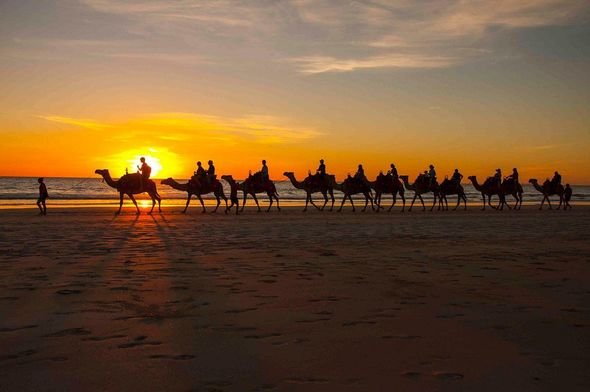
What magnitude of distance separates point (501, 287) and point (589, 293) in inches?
39.6

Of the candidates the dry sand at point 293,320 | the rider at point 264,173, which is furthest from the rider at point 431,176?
the dry sand at point 293,320

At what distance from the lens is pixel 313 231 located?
61.1 feet

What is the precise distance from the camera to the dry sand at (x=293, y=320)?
14.4ft

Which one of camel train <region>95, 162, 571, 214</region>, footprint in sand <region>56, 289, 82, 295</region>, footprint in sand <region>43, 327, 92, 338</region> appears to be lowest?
footprint in sand <region>43, 327, 92, 338</region>

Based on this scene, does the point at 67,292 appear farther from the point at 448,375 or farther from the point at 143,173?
the point at 143,173

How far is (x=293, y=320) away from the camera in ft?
20.3

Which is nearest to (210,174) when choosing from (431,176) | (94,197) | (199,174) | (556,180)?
(199,174)

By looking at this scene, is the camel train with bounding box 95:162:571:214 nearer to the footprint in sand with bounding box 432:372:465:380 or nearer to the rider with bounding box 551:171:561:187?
the rider with bounding box 551:171:561:187

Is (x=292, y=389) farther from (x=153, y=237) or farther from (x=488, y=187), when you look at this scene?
(x=488, y=187)

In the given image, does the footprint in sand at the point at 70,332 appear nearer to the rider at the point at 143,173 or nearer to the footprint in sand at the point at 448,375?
the footprint in sand at the point at 448,375

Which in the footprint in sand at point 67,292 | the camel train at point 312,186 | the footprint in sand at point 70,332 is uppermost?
the camel train at point 312,186

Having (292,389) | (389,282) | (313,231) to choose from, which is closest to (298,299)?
(389,282)

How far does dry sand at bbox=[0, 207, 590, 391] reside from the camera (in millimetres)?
4391

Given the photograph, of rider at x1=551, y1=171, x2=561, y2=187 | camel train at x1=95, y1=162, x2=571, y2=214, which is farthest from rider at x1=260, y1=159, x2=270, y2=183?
rider at x1=551, y1=171, x2=561, y2=187
